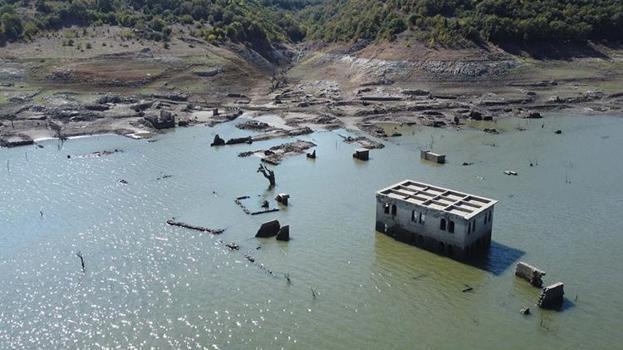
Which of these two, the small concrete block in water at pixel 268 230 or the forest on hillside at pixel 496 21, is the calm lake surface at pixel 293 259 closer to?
the small concrete block in water at pixel 268 230

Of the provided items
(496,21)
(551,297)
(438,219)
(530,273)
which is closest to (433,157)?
(438,219)

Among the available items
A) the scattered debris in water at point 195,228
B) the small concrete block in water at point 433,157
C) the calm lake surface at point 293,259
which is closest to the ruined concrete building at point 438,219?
the calm lake surface at point 293,259

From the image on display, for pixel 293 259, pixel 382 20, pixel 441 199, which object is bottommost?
pixel 293 259

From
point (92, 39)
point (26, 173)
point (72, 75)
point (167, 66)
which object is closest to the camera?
point (26, 173)

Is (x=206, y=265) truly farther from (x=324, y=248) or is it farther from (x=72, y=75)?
(x=72, y=75)

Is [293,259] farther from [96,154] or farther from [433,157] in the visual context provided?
[96,154]

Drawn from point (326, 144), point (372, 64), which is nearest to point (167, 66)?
point (372, 64)

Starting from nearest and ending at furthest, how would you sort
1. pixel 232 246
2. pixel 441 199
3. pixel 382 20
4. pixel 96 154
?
pixel 232 246
pixel 441 199
pixel 96 154
pixel 382 20
